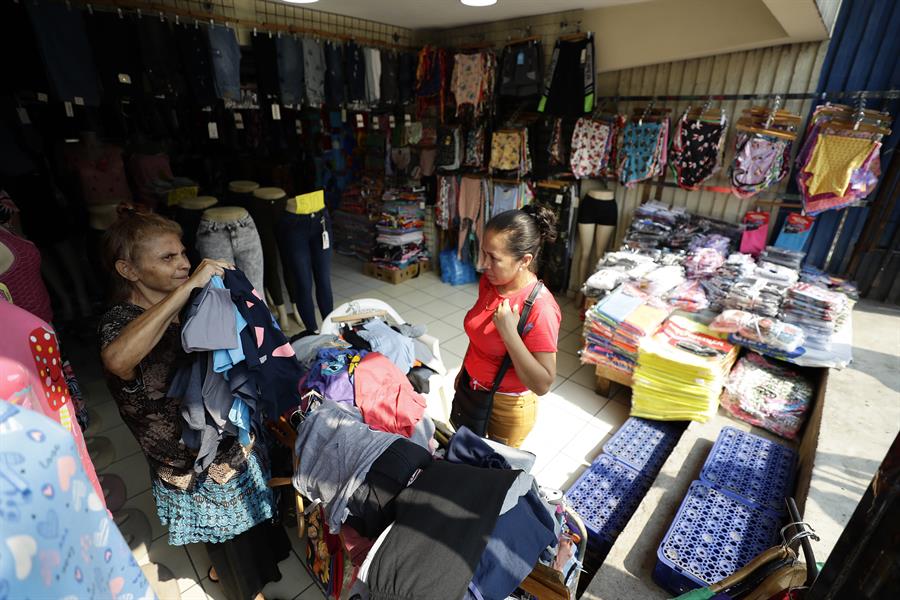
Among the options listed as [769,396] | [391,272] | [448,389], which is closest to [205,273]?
[448,389]

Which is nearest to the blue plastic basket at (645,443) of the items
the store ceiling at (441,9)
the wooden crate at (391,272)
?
the wooden crate at (391,272)

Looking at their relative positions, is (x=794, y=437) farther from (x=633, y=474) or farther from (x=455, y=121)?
(x=455, y=121)

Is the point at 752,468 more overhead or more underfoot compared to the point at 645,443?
more overhead

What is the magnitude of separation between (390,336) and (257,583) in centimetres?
127

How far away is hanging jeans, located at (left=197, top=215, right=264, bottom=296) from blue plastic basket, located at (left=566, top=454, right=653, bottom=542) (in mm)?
2887

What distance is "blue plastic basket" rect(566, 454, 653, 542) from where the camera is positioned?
2.13 meters

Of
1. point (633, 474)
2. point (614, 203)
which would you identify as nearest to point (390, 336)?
point (633, 474)

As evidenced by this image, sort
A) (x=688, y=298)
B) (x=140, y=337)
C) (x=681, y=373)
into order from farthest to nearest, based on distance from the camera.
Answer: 1. (x=688, y=298)
2. (x=681, y=373)
3. (x=140, y=337)

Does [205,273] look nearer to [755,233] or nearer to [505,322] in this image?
[505,322]

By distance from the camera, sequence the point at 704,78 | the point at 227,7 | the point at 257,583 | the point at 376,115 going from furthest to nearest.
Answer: the point at 376,115
the point at 227,7
the point at 704,78
the point at 257,583

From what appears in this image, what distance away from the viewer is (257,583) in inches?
75.6

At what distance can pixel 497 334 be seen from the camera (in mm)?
1782

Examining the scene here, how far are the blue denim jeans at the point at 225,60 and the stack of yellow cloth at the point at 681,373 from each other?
4.63 meters

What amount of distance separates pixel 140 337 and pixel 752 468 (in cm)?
277
